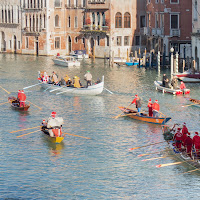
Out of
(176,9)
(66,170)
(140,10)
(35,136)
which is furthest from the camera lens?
(140,10)

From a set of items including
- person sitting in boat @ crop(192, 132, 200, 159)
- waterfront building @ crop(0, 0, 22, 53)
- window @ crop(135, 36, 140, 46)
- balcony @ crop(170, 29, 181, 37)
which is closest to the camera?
person sitting in boat @ crop(192, 132, 200, 159)

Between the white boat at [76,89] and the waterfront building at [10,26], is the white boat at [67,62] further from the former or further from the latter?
the white boat at [76,89]

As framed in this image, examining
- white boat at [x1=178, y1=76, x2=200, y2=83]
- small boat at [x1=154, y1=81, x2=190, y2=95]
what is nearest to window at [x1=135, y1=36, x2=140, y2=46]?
white boat at [x1=178, y1=76, x2=200, y2=83]

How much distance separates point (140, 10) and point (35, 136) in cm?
5830

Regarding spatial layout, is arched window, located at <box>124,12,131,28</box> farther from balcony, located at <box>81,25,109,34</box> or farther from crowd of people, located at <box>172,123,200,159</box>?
crowd of people, located at <box>172,123,200,159</box>

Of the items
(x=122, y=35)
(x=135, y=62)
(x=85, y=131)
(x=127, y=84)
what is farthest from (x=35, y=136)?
(x=122, y=35)

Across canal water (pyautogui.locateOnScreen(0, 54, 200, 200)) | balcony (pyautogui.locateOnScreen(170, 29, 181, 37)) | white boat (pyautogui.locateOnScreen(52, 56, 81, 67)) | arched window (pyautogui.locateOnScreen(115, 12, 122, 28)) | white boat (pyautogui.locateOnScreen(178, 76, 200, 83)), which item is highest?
arched window (pyautogui.locateOnScreen(115, 12, 122, 28))

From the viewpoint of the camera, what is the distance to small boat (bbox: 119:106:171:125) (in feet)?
150

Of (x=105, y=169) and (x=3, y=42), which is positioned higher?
(x=3, y=42)

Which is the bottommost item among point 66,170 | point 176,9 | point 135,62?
point 66,170

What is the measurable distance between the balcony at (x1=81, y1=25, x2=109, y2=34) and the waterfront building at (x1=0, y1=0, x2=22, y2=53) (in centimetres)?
1320

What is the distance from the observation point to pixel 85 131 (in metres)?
44.7

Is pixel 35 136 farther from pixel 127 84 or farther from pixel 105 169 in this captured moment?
pixel 127 84

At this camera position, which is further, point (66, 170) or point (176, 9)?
point (176, 9)
